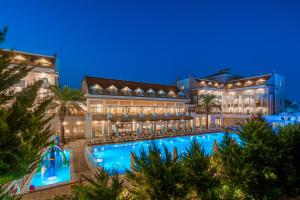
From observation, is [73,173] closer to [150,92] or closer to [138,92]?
[138,92]

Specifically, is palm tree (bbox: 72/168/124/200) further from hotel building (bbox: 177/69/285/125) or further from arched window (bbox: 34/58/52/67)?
hotel building (bbox: 177/69/285/125)

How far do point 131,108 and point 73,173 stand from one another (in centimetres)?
1745

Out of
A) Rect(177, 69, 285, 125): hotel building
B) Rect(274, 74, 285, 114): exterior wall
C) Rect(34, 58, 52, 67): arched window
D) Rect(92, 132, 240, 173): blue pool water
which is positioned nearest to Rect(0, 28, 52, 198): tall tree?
Rect(92, 132, 240, 173): blue pool water

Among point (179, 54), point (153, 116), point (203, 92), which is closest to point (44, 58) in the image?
point (153, 116)

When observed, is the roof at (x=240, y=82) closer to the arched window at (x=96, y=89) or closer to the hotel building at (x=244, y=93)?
the hotel building at (x=244, y=93)

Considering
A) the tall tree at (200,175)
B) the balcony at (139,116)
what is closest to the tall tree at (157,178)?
the tall tree at (200,175)

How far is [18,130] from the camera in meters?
4.40

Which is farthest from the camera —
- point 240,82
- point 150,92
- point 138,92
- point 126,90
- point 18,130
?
point 240,82

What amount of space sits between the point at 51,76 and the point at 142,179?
25319 mm

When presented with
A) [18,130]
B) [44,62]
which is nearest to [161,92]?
[44,62]

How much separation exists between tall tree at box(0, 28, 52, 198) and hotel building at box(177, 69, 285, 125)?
112 feet

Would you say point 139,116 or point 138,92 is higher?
point 138,92

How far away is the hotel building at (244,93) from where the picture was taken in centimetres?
3806

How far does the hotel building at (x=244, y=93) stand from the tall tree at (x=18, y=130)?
34128 mm
